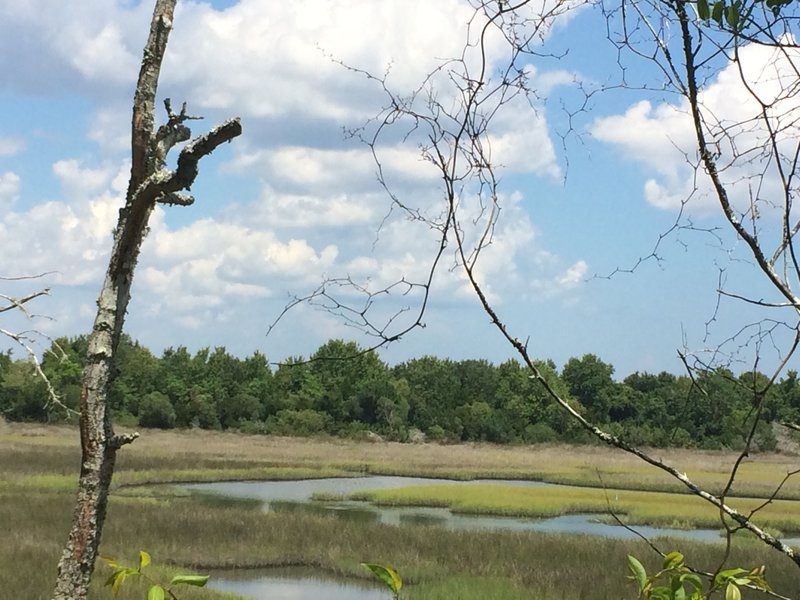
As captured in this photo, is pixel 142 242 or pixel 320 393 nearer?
pixel 142 242

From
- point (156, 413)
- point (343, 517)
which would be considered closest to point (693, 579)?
point (343, 517)

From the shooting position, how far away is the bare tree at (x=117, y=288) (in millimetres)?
3064

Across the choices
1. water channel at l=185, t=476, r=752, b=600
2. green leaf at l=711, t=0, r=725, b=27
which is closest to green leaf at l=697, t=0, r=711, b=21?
green leaf at l=711, t=0, r=725, b=27

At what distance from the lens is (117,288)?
126 inches

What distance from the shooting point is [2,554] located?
14266 mm

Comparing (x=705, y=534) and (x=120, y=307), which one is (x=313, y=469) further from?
(x=120, y=307)

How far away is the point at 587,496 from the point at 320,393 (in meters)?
Answer: 35.6

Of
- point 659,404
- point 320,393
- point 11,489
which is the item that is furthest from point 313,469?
point 659,404

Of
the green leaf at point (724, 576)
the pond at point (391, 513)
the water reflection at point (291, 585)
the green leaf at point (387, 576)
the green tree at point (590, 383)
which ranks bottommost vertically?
the water reflection at point (291, 585)

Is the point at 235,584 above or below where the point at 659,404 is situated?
below

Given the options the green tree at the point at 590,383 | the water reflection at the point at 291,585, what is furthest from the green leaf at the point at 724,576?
the green tree at the point at 590,383

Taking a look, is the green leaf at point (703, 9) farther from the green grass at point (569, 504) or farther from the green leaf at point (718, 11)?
the green grass at point (569, 504)

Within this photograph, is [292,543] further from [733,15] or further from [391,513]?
[733,15]

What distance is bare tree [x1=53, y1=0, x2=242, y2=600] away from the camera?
10.1 ft
